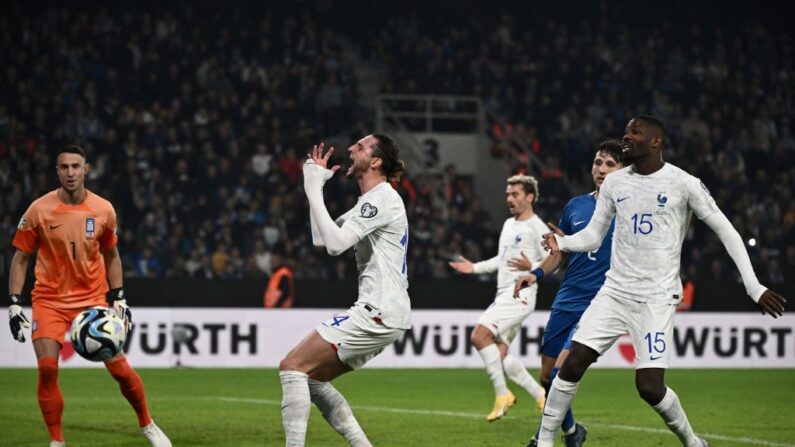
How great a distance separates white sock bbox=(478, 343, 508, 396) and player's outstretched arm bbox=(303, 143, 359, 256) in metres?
5.32

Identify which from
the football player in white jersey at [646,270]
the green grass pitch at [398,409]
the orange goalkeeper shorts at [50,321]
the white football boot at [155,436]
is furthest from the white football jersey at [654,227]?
the orange goalkeeper shorts at [50,321]

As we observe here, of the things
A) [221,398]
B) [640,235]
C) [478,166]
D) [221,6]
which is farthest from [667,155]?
[640,235]

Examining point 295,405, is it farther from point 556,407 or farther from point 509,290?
point 509,290

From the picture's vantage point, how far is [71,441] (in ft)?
34.9

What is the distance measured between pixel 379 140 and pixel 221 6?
2237cm

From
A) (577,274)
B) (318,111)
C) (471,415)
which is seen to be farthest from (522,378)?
(318,111)

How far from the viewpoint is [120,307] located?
30.3ft

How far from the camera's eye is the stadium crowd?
78.1ft

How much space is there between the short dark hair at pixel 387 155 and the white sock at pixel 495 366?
509 cm

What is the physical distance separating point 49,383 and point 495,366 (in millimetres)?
5103

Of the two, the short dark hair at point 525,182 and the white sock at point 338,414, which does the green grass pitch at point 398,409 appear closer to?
the short dark hair at point 525,182

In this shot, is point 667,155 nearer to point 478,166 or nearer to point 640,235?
point 478,166

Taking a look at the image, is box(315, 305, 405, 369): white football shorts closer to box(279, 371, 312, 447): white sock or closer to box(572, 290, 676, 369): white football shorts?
box(279, 371, 312, 447): white sock

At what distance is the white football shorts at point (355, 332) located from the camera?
25.0 ft
